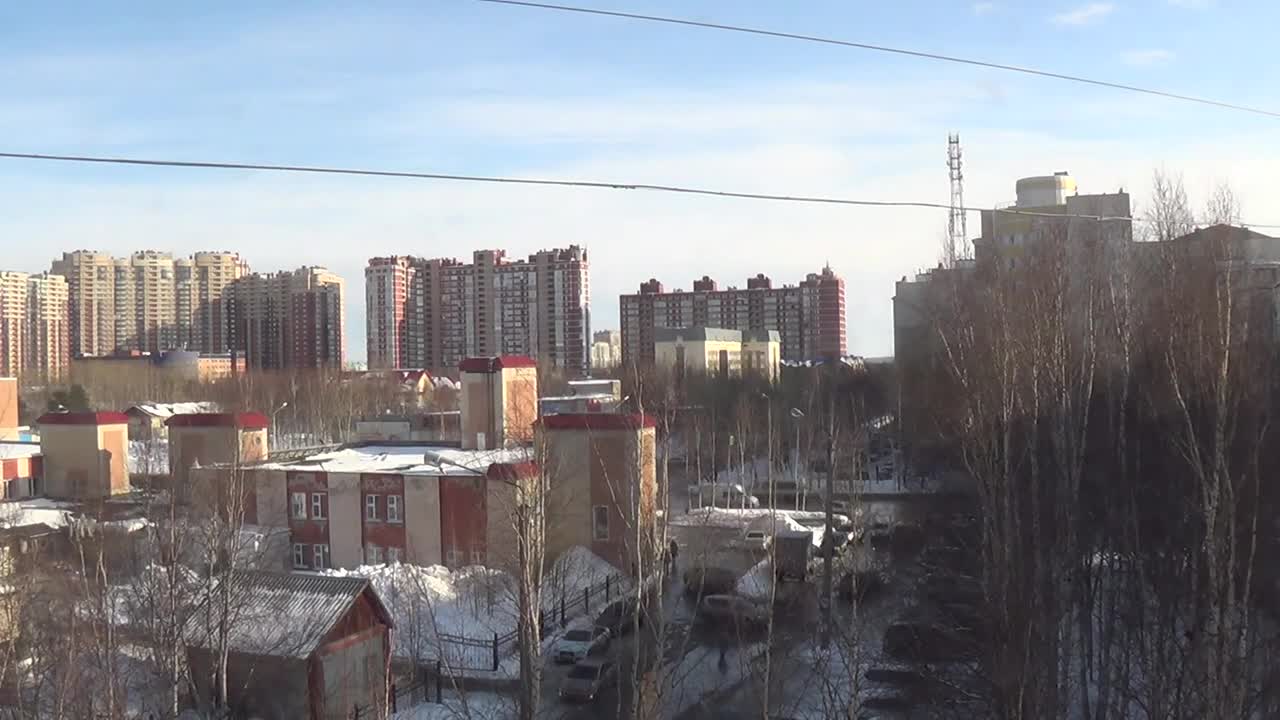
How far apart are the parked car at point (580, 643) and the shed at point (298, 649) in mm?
2700

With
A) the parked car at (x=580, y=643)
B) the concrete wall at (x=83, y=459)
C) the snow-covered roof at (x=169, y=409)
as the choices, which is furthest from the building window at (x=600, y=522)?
the snow-covered roof at (x=169, y=409)

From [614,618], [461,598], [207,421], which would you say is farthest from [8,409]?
[614,618]

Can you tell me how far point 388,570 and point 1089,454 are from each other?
10.8 metres

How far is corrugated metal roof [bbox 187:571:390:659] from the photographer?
1005 centimetres

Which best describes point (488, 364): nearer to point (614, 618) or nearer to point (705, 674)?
point (614, 618)

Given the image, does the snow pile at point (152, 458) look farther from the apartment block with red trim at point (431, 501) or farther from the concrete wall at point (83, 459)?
the apartment block with red trim at point (431, 501)

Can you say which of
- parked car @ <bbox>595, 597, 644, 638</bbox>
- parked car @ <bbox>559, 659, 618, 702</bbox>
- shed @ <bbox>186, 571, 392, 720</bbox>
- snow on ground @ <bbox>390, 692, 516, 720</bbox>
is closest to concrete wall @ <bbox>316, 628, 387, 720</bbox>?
shed @ <bbox>186, 571, 392, 720</bbox>

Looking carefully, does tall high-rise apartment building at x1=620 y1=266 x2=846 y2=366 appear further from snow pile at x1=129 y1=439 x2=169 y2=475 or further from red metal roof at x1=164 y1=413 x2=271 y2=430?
red metal roof at x1=164 y1=413 x2=271 y2=430

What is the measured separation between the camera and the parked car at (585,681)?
11.5m

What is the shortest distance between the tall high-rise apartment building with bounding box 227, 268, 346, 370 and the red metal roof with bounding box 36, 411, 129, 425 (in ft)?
117

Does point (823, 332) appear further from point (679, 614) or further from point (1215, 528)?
point (1215, 528)

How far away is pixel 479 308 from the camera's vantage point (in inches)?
2272

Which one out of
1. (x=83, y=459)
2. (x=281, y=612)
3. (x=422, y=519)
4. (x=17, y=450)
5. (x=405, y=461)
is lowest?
(x=422, y=519)

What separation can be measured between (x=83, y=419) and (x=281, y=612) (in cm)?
1571
